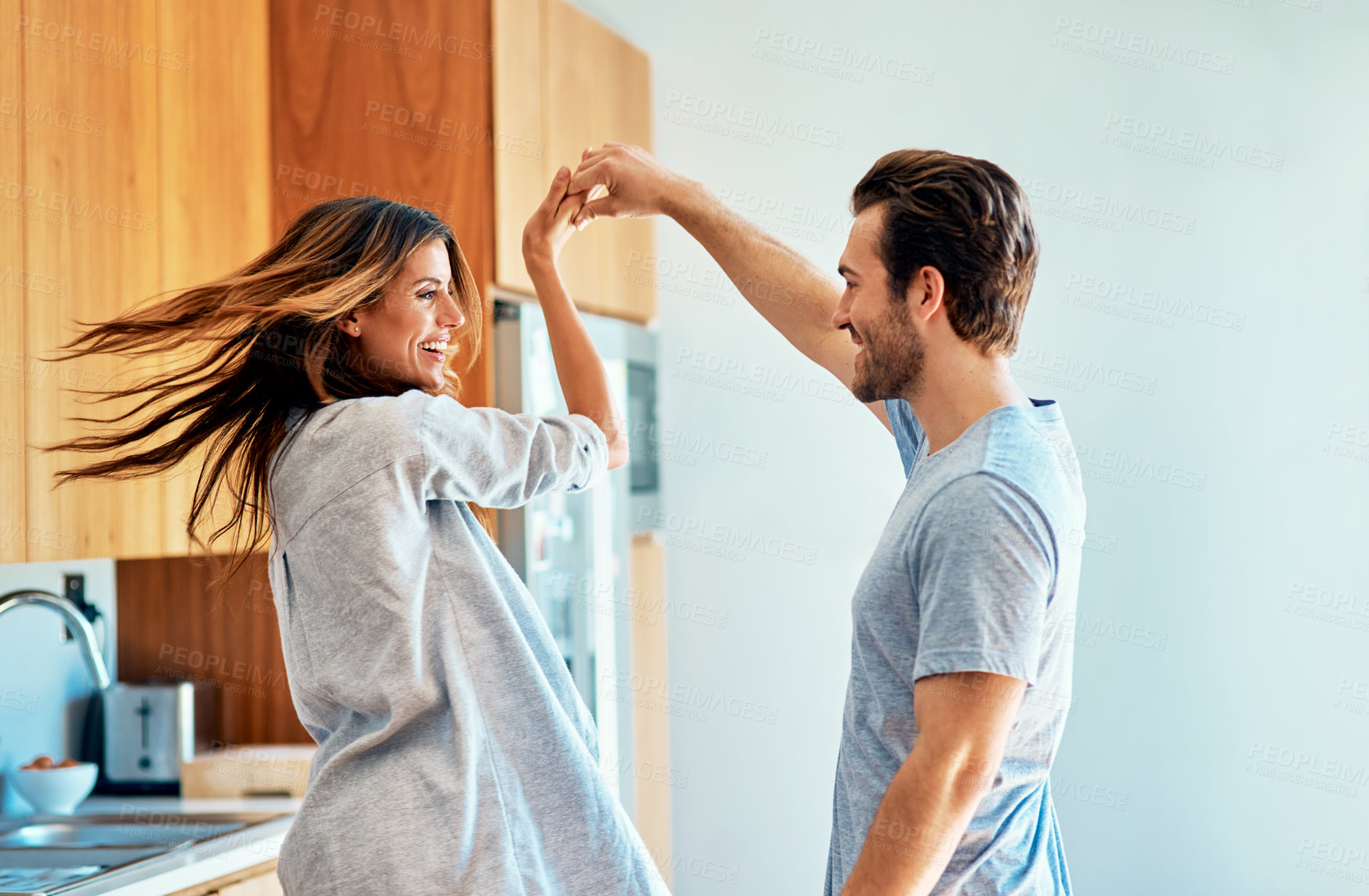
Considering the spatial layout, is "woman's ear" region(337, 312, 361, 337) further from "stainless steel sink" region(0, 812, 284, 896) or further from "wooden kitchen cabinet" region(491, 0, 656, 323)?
Answer: "wooden kitchen cabinet" region(491, 0, 656, 323)

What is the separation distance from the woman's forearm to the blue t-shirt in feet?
1.26

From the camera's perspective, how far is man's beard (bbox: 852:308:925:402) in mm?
1085

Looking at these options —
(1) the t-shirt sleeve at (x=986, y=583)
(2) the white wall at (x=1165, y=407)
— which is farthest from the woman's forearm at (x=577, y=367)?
(2) the white wall at (x=1165, y=407)

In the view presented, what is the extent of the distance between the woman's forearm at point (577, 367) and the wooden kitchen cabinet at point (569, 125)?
1132 mm

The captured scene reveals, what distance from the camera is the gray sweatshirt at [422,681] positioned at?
1035mm

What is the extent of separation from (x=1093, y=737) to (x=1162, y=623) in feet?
1.11

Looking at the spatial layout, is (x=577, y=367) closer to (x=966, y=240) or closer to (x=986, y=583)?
(x=966, y=240)

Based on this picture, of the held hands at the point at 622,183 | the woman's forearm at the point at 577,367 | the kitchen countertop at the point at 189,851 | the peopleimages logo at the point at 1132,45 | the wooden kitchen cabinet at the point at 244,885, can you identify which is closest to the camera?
the woman's forearm at the point at 577,367

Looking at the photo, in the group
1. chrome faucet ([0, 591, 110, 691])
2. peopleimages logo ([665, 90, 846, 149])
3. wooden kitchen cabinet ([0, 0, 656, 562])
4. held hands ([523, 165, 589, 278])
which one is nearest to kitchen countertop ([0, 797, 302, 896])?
chrome faucet ([0, 591, 110, 691])

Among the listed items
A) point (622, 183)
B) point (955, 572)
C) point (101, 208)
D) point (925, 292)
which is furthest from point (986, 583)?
point (101, 208)

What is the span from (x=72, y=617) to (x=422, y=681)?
4.21ft

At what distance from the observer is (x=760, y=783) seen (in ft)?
10.4

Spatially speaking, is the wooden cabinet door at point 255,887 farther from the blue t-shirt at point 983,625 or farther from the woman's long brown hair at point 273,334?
the blue t-shirt at point 983,625

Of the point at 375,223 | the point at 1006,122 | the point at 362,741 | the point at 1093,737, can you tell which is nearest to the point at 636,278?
the point at 1006,122
